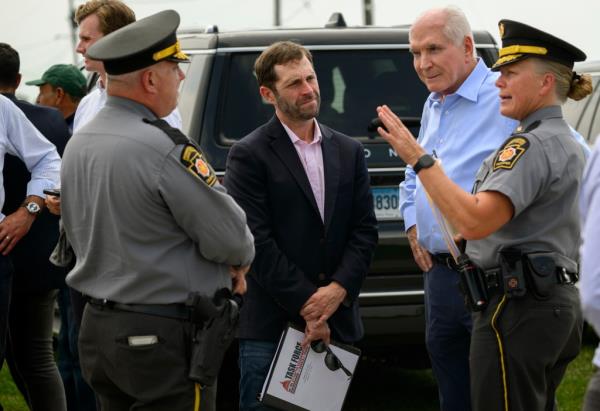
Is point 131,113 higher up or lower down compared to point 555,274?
higher up

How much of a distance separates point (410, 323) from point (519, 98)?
2304 millimetres

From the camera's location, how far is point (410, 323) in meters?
6.39

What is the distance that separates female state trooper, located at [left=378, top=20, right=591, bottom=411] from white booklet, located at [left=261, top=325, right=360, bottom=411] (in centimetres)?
78

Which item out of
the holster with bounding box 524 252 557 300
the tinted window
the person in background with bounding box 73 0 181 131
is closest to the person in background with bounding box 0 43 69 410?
the person in background with bounding box 73 0 181 131

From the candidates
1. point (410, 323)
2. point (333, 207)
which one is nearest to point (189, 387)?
point (333, 207)

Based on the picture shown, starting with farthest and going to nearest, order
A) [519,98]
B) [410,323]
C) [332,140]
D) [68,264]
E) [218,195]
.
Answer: [410,323] → [332,140] → [68,264] → [519,98] → [218,195]

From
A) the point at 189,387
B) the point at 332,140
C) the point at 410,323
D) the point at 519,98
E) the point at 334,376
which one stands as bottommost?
the point at 410,323

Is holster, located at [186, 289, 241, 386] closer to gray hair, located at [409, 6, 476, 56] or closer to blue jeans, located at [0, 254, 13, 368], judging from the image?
gray hair, located at [409, 6, 476, 56]

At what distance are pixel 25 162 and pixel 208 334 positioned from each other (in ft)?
6.90

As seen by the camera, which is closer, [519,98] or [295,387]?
[519,98]

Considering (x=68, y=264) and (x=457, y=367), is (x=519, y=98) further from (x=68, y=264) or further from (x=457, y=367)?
(x=68, y=264)

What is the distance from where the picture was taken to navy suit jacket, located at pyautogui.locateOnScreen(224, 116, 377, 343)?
4.95 metres

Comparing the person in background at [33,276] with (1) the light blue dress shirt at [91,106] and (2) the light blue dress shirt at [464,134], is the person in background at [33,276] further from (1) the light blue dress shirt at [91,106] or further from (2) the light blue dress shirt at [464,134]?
(2) the light blue dress shirt at [464,134]

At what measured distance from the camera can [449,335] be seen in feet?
16.2
